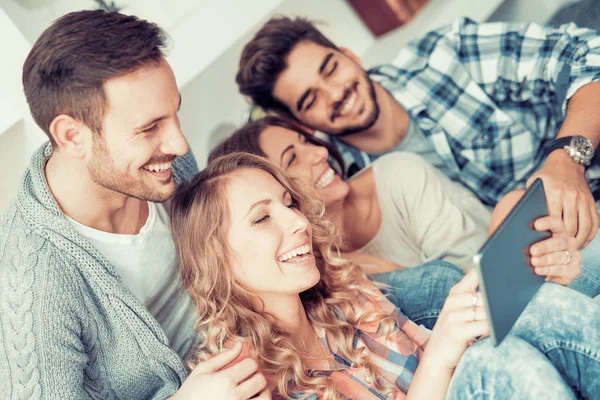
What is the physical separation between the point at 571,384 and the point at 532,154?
105 cm

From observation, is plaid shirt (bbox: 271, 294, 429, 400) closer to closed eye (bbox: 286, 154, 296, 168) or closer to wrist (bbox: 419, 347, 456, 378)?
wrist (bbox: 419, 347, 456, 378)

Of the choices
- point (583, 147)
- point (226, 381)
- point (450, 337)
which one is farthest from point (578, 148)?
point (226, 381)

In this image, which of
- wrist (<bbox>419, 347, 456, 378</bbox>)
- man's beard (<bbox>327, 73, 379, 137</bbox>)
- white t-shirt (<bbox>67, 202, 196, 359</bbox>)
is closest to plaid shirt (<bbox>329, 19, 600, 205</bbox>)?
man's beard (<bbox>327, 73, 379, 137</bbox>)

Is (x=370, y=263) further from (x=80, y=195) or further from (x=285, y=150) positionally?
(x=80, y=195)

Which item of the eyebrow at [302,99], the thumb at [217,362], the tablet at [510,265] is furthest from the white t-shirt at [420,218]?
the thumb at [217,362]

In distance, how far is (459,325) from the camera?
1.06 metres

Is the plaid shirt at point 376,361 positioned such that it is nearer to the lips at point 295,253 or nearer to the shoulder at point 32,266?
the lips at point 295,253

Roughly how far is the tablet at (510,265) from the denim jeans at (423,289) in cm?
42

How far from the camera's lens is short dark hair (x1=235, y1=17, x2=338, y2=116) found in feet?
6.43

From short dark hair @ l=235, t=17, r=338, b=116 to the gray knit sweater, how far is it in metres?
0.82

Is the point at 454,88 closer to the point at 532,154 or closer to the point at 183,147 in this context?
the point at 532,154

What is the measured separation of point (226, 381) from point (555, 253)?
0.64 m

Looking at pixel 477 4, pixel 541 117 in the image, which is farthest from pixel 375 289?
pixel 477 4

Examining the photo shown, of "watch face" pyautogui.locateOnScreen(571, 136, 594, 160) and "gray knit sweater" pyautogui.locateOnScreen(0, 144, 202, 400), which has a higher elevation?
"gray knit sweater" pyautogui.locateOnScreen(0, 144, 202, 400)
